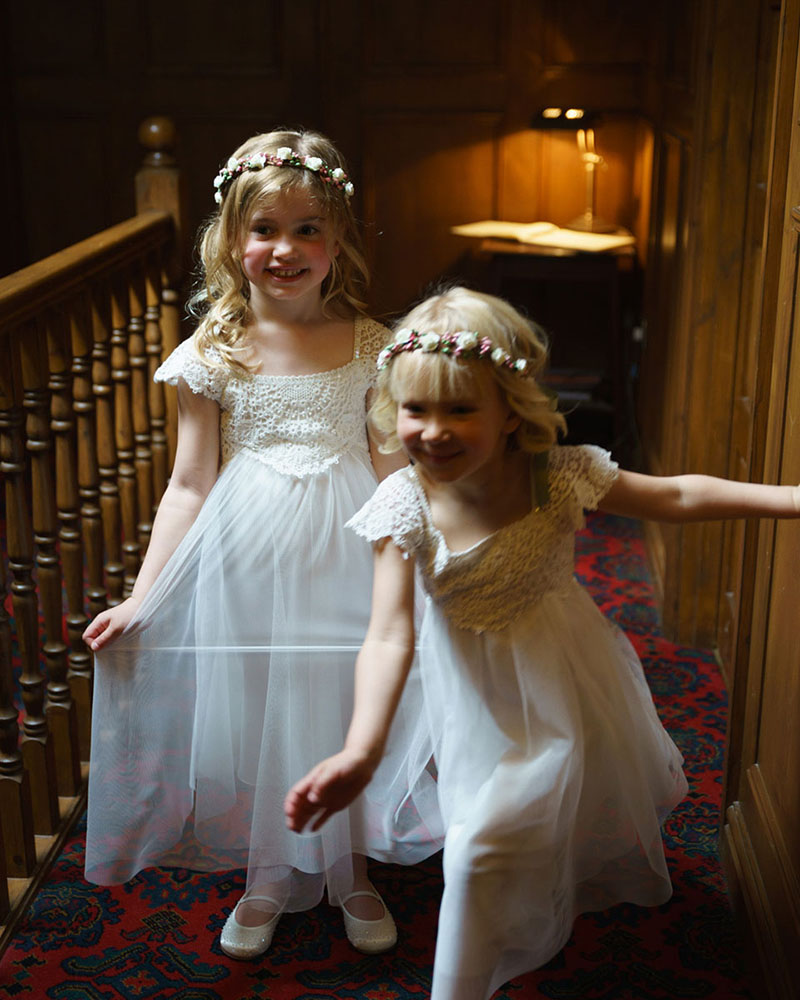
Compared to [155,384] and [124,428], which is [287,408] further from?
[155,384]

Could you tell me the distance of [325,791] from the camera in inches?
53.7

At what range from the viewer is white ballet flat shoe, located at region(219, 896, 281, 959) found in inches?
77.3

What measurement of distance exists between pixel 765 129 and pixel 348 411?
132 centimetres

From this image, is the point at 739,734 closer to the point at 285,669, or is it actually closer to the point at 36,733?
the point at 285,669

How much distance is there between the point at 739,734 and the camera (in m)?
2.09

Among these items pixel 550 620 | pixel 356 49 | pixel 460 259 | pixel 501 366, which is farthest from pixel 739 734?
pixel 356 49

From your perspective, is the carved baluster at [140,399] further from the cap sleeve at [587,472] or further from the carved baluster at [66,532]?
the cap sleeve at [587,472]

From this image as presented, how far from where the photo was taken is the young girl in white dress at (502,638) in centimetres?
149

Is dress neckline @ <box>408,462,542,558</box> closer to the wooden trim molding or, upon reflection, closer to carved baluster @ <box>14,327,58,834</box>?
the wooden trim molding

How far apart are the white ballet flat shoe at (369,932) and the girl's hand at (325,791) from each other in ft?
2.25

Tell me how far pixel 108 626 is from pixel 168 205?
1527mm

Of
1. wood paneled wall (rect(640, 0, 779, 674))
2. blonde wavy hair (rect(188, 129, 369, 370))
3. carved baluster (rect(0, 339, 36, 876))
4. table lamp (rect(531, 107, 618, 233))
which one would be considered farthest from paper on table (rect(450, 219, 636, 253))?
carved baluster (rect(0, 339, 36, 876))

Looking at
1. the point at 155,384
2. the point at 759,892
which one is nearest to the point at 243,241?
the point at 155,384

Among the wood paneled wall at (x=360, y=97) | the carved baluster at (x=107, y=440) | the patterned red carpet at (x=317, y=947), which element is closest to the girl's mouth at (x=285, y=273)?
the carved baluster at (x=107, y=440)
